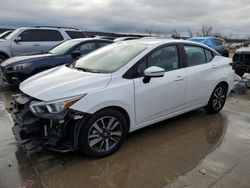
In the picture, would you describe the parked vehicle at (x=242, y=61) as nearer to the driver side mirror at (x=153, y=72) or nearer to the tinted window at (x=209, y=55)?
the tinted window at (x=209, y=55)

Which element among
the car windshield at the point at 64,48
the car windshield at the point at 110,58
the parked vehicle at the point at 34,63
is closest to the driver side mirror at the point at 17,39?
the car windshield at the point at 64,48

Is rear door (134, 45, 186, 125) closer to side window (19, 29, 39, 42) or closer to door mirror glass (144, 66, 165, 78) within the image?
door mirror glass (144, 66, 165, 78)

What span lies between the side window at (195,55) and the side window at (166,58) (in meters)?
0.32

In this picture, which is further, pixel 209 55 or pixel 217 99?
pixel 217 99

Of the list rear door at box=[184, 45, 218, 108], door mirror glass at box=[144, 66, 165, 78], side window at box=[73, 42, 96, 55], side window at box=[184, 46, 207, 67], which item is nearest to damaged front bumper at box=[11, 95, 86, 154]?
door mirror glass at box=[144, 66, 165, 78]

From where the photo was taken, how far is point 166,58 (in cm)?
477

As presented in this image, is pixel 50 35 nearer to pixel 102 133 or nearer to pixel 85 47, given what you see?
pixel 85 47

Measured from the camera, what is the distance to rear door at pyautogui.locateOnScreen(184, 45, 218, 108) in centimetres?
504

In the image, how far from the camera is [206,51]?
566 cm

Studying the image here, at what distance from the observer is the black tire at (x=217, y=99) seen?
18.8ft

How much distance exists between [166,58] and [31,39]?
25.4ft

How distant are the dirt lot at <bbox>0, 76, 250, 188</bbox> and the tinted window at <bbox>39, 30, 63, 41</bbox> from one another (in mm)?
6749

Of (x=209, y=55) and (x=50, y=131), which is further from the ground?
(x=209, y=55)

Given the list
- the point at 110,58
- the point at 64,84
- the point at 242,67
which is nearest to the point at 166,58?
the point at 110,58
